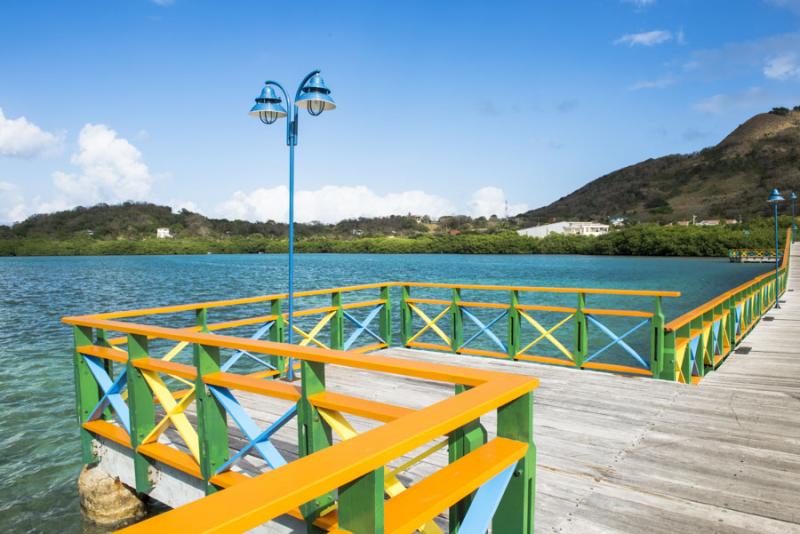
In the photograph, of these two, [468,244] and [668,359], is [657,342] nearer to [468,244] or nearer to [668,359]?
[668,359]

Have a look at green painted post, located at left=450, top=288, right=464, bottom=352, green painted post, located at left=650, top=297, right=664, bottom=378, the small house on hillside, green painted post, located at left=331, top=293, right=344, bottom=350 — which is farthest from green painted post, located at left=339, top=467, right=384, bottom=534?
the small house on hillside

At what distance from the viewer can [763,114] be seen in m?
184

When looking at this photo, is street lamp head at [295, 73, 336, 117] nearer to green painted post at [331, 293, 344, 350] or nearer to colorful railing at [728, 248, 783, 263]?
green painted post at [331, 293, 344, 350]

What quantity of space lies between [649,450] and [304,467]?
3.55 m

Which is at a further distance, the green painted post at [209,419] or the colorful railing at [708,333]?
the colorful railing at [708,333]

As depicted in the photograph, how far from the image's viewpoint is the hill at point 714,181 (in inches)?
4956

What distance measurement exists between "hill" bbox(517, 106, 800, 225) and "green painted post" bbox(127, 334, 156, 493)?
408 ft

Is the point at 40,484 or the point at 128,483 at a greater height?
the point at 128,483

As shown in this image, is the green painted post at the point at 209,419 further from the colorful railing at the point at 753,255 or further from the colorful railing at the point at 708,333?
the colorful railing at the point at 753,255

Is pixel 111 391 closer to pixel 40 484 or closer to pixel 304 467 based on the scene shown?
pixel 304 467

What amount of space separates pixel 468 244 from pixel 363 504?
120387 mm

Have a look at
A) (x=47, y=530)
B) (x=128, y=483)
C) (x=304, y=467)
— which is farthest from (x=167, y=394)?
(x=47, y=530)

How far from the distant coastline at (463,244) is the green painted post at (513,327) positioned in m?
82.5

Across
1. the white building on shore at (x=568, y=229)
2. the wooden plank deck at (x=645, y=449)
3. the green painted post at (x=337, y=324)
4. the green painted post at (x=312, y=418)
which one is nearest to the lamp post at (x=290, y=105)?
the green painted post at (x=337, y=324)
